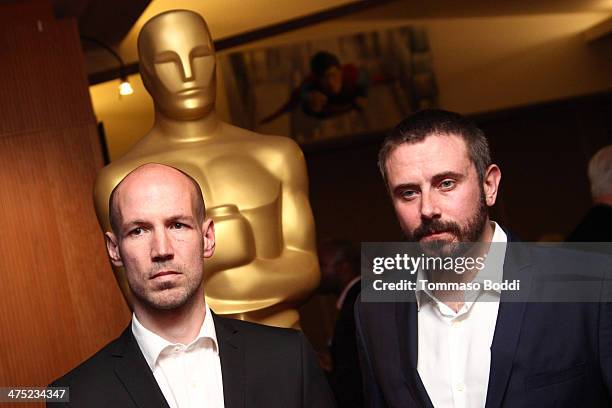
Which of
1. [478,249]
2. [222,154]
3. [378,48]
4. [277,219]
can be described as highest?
[378,48]

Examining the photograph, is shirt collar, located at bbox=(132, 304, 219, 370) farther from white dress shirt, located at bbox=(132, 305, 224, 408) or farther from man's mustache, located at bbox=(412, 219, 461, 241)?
man's mustache, located at bbox=(412, 219, 461, 241)

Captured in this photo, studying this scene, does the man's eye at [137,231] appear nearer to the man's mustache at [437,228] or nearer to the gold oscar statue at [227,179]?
the man's mustache at [437,228]

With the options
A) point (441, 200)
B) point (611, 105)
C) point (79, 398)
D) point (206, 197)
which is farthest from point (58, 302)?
point (611, 105)

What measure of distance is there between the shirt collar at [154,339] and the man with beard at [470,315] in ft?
1.55

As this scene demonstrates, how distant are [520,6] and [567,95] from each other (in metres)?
0.95

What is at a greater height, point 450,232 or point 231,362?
point 450,232

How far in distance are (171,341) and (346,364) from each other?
1.41 metres

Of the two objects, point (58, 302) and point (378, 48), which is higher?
point (378, 48)

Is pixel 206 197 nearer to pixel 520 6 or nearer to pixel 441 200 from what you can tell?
pixel 441 200

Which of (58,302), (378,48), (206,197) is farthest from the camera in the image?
(378,48)

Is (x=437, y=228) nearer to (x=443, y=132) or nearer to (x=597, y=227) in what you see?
(x=443, y=132)

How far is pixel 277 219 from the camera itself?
4098mm

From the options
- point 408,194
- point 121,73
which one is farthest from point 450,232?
point 121,73

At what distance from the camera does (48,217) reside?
4949mm
